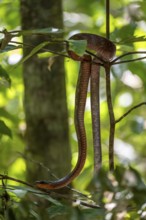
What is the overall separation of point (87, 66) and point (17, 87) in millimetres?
2220

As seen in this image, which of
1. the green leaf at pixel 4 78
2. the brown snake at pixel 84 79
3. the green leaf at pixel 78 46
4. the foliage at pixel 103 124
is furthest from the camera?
the green leaf at pixel 4 78

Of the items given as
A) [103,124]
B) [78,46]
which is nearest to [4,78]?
[78,46]

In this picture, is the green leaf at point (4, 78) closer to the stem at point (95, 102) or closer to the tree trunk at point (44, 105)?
the stem at point (95, 102)

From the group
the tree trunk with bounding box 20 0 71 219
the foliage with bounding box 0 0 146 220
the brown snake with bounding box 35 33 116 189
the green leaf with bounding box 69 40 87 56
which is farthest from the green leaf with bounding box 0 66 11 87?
the tree trunk with bounding box 20 0 71 219

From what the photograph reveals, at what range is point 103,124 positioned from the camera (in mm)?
3775

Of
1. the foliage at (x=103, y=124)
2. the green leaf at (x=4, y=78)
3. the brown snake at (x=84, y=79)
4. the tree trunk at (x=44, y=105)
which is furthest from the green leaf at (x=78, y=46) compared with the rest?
the tree trunk at (x=44, y=105)

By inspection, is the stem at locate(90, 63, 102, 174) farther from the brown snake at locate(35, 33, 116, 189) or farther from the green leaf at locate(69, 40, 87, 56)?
the green leaf at locate(69, 40, 87, 56)

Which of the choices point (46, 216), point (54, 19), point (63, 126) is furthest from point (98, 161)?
point (54, 19)

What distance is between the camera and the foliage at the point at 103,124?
1.11m

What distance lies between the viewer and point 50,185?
1472 millimetres

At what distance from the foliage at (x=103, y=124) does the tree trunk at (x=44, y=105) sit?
0.32ft

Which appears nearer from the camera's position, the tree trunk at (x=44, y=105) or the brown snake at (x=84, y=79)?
the brown snake at (x=84, y=79)

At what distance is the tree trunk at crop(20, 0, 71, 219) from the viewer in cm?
236

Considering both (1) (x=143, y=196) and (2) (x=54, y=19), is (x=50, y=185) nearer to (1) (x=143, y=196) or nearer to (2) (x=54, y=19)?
(1) (x=143, y=196)
